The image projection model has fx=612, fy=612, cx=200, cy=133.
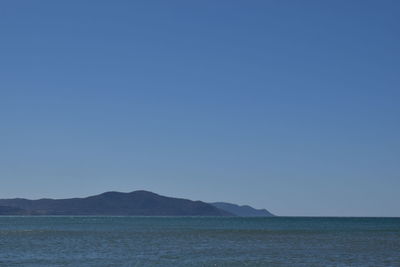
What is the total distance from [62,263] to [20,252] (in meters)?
10.7

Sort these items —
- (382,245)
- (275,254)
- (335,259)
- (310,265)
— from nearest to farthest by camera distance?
(310,265) → (335,259) → (275,254) → (382,245)

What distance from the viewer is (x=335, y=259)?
46.5 m

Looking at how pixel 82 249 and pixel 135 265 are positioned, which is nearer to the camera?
pixel 135 265

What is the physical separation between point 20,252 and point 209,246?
59.0 feet

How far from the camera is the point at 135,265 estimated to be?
4297cm

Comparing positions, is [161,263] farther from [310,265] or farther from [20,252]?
[20,252]

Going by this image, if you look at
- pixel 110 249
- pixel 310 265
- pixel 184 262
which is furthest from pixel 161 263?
pixel 110 249

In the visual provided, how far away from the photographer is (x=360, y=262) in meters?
44.7

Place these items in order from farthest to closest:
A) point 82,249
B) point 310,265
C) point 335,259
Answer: point 82,249, point 335,259, point 310,265

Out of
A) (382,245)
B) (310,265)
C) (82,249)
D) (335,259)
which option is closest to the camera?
(310,265)

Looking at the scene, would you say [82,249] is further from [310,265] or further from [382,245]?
[382,245]

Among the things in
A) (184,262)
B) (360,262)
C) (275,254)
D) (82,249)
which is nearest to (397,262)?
(360,262)

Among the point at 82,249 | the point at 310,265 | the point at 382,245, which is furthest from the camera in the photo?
the point at 382,245

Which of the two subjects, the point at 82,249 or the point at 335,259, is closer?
the point at 335,259
